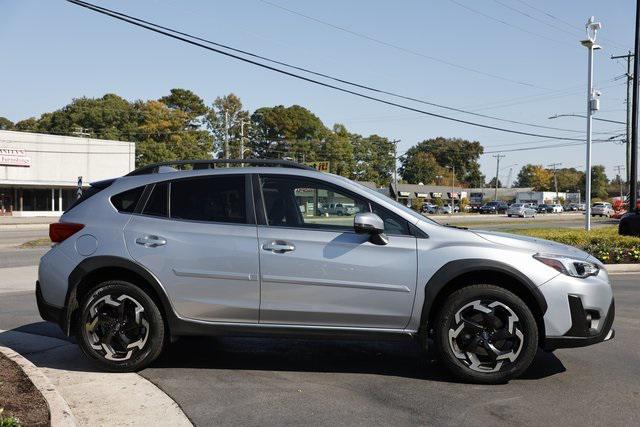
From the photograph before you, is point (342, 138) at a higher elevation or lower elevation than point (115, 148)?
higher

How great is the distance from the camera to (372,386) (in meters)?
4.80

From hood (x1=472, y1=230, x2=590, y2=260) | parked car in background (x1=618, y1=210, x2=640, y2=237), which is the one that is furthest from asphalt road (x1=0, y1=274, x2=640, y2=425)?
parked car in background (x1=618, y1=210, x2=640, y2=237)

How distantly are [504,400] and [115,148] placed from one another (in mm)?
54953

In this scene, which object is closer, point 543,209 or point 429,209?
point 429,209

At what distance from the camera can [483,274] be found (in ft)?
16.0

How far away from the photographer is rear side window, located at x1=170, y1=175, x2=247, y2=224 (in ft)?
16.9

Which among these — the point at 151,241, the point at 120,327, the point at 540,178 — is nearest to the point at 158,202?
the point at 151,241

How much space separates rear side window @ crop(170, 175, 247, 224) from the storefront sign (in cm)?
4882

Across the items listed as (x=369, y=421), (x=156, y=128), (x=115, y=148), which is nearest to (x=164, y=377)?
(x=369, y=421)

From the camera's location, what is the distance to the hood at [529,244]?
4.88 meters

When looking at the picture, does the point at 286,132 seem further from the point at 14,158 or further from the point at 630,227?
the point at 630,227

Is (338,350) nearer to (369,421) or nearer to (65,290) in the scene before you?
(369,421)

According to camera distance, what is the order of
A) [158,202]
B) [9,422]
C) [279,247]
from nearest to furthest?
[9,422], [279,247], [158,202]

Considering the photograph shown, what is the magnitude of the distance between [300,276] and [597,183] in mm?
162756
